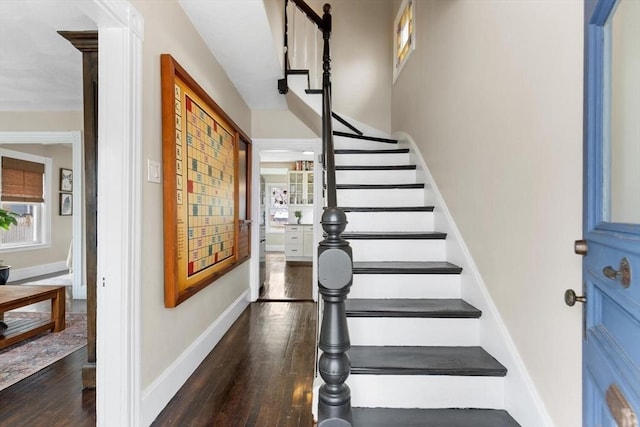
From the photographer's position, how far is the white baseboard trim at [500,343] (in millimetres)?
1302

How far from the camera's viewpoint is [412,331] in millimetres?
1755

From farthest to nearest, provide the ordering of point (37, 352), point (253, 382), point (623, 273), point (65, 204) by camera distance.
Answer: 1. point (65, 204)
2. point (37, 352)
3. point (253, 382)
4. point (623, 273)

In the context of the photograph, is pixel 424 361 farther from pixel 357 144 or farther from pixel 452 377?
pixel 357 144

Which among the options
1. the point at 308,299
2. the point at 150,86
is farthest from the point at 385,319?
the point at 308,299

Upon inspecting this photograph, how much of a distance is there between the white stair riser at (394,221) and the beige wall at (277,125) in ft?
6.37

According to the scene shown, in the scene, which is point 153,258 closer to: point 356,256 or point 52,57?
point 356,256

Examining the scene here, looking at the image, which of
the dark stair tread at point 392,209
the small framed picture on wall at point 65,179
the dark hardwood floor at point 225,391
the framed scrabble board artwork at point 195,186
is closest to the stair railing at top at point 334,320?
the dark hardwood floor at point 225,391

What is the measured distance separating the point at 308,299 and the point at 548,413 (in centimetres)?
328

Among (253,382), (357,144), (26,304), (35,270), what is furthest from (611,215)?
(35,270)

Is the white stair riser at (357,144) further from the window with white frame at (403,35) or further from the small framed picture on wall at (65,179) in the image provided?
the small framed picture on wall at (65,179)

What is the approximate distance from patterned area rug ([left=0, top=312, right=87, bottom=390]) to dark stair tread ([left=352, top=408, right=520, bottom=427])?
7.65 ft

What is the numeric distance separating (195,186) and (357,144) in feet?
7.17

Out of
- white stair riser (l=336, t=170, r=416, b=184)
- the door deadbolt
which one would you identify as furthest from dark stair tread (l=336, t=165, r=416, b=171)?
the door deadbolt

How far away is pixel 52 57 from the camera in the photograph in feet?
9.60
